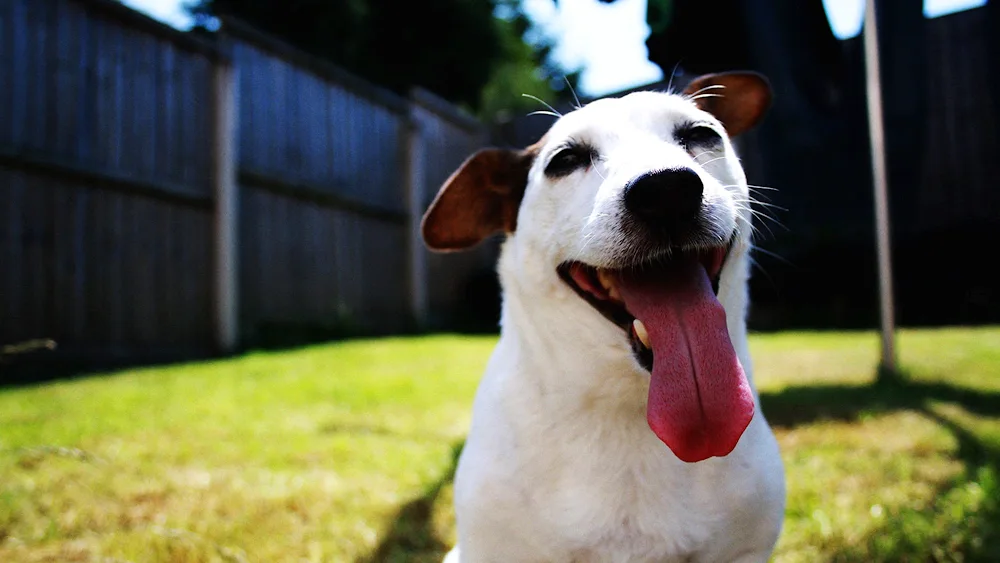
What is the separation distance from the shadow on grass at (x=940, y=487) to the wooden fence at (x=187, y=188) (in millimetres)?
4882

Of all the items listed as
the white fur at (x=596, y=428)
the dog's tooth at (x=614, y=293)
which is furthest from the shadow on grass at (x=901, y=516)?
the dog's tooth at (x=614, y=293)

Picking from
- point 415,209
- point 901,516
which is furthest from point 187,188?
point 901,516

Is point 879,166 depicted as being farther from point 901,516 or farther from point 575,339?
point 575,339

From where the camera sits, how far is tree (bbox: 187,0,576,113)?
661 inches

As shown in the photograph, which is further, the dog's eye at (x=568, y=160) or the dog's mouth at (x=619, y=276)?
the dog's eye at (x=568, y=160)

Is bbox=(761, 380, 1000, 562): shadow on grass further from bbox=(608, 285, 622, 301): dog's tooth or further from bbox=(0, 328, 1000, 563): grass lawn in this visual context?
bbox=(608, 285, 622, 301): dog's tooth

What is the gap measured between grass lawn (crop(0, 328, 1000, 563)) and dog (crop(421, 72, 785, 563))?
0.68 m

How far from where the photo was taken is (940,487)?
94.0 inches

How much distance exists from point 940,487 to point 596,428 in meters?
1.60

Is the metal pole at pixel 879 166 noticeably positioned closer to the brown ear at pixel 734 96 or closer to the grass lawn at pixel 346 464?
the grass lawn at pixel 346 464

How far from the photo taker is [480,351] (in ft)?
22.3

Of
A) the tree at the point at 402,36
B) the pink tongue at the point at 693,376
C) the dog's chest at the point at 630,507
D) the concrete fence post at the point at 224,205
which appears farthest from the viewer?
the tree at the point at 402,36

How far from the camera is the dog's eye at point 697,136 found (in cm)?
177

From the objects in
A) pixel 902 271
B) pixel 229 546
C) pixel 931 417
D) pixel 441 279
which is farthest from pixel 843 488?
pixel 441 279
